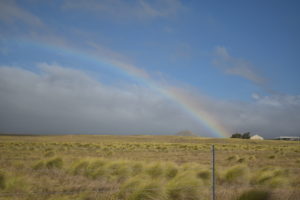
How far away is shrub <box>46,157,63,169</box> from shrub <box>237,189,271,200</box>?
934cm

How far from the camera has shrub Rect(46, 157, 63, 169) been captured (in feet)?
44.1

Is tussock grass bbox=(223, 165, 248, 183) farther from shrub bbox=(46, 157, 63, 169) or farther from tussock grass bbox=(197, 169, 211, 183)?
shrub bbox=(46, 157, 63, 169)

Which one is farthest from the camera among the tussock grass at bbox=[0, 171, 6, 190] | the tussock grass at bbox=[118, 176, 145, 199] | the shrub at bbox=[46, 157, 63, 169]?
the shrub at bbox=[46, 157, 63, 169]

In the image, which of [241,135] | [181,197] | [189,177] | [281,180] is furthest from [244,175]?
[241,135]

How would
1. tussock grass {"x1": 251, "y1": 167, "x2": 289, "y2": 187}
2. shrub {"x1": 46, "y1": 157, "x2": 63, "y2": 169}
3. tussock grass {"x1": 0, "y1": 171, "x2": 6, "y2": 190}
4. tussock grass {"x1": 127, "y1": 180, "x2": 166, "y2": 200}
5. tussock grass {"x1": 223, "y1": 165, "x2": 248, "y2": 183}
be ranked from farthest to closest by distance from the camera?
shrub {"x1": 46, "y1": 157, "x2": 63, "y2": 169} < tussock grass {"x1": 223, "y1": 165, "x2": 248, "y2": 183} < tussock grass {"x1": 251, "y1": 167, "x2": 289, "y2": 187} < tussock grass {"x1": 0, "y1": 171, "x2": 6, "y2": 190} < tussock grass {"x1": 127, "y1": 180, "x2": 166, "y2": 200}

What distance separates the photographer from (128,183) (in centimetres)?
847

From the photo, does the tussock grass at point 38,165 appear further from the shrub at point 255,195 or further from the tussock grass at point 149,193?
the shrub at point 255,195

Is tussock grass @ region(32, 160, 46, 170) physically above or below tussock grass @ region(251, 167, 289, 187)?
below

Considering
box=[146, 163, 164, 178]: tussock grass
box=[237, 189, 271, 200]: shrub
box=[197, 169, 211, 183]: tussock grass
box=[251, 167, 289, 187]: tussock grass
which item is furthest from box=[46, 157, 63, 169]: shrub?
box=[237, 189, 271, 200]: shrub

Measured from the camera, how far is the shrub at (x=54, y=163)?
44.1 feet

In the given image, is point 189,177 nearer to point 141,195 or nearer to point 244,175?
point 141,195

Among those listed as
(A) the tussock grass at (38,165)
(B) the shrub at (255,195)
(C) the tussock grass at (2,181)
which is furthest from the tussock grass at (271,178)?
(A) the tussock grass at (38,165)

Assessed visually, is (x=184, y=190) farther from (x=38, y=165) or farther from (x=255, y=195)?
(x=38, y=165)

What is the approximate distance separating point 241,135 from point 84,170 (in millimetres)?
126741
